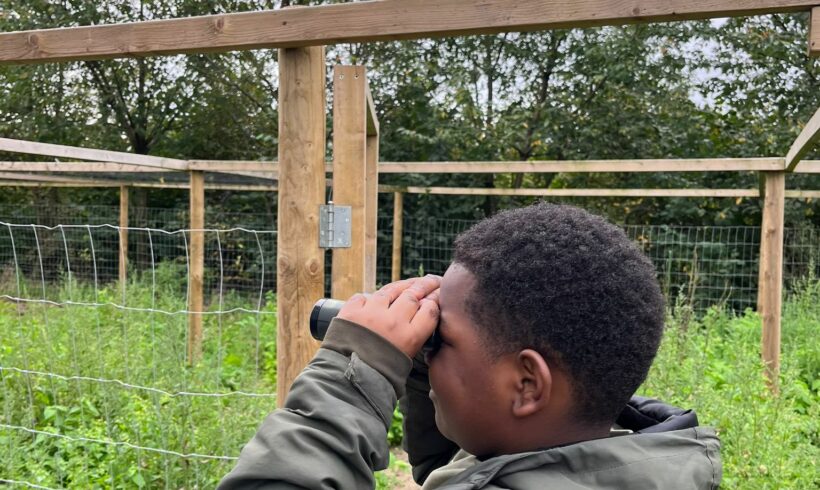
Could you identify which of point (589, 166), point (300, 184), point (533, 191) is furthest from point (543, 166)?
point (300, 184)

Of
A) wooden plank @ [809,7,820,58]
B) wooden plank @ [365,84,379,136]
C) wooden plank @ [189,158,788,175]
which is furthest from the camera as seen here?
wooden plank @ [189,158,788,175]

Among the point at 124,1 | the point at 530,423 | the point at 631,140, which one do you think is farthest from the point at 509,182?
the point at 530,423

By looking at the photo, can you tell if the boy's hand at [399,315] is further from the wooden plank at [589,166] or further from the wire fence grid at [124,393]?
the wooden plank at [589,166]

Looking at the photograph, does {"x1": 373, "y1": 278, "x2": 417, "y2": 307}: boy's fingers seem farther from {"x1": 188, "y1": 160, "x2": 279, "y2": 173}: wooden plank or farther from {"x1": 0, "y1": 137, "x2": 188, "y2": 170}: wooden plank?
{"x1": 0, "y1": 137, "x2": 188, "y2": 170}: wooden plank

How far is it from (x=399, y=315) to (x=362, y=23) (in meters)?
1.10

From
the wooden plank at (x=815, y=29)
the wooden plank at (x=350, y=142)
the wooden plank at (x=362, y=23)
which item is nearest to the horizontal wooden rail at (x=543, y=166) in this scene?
the wooden plank at (x=350, y=142)

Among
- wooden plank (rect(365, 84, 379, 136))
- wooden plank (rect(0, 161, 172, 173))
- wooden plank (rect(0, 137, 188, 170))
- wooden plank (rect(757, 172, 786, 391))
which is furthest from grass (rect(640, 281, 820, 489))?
wooden plank (rect(0, 161, 172, 173))

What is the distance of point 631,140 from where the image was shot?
998 centimetres

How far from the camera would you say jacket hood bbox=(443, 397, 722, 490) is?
0.88m

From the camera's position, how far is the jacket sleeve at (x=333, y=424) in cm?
88

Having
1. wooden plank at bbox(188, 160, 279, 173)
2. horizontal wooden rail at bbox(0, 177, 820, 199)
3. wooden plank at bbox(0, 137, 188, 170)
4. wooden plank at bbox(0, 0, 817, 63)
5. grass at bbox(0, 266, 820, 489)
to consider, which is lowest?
grass at bbox(0, 266, 820, 489)

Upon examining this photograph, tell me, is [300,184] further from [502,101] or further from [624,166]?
[502,101]

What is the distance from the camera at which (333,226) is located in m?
2.04

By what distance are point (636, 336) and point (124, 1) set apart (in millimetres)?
13263
